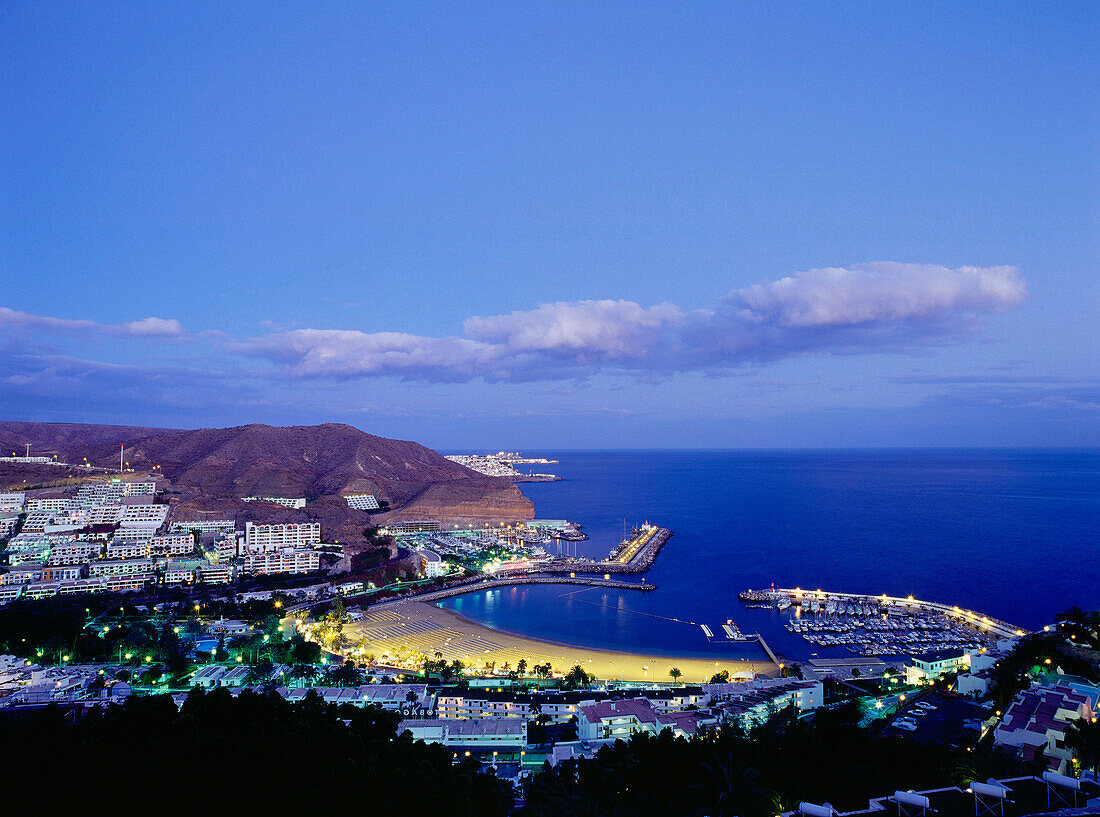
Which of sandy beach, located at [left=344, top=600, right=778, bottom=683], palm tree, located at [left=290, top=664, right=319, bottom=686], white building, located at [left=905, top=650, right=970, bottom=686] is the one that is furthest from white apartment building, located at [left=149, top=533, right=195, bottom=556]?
white building, located at [left=905, top=650, right=970, bottom=686]

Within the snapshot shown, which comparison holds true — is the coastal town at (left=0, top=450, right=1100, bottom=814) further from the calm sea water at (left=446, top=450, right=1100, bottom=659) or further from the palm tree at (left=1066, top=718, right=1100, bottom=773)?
the calm sea water at (left=446, top=450, right=1100, bottom=659)

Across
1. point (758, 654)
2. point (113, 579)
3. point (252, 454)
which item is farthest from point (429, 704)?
point (252, 454)

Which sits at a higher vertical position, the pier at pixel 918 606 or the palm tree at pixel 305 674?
the palm tree at pixel 305 674

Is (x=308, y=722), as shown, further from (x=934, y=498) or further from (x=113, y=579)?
(x=934, y=498)

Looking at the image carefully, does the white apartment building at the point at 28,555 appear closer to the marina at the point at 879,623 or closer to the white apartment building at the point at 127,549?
the white apartment building at the point at 127,549

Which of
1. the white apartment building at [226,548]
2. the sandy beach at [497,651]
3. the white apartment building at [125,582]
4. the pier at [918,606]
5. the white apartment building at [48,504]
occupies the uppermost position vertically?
the white apartment building at [48,504]

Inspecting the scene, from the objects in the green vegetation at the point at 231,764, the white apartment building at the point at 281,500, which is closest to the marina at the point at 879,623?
the green vegetation at the point at 231,764
